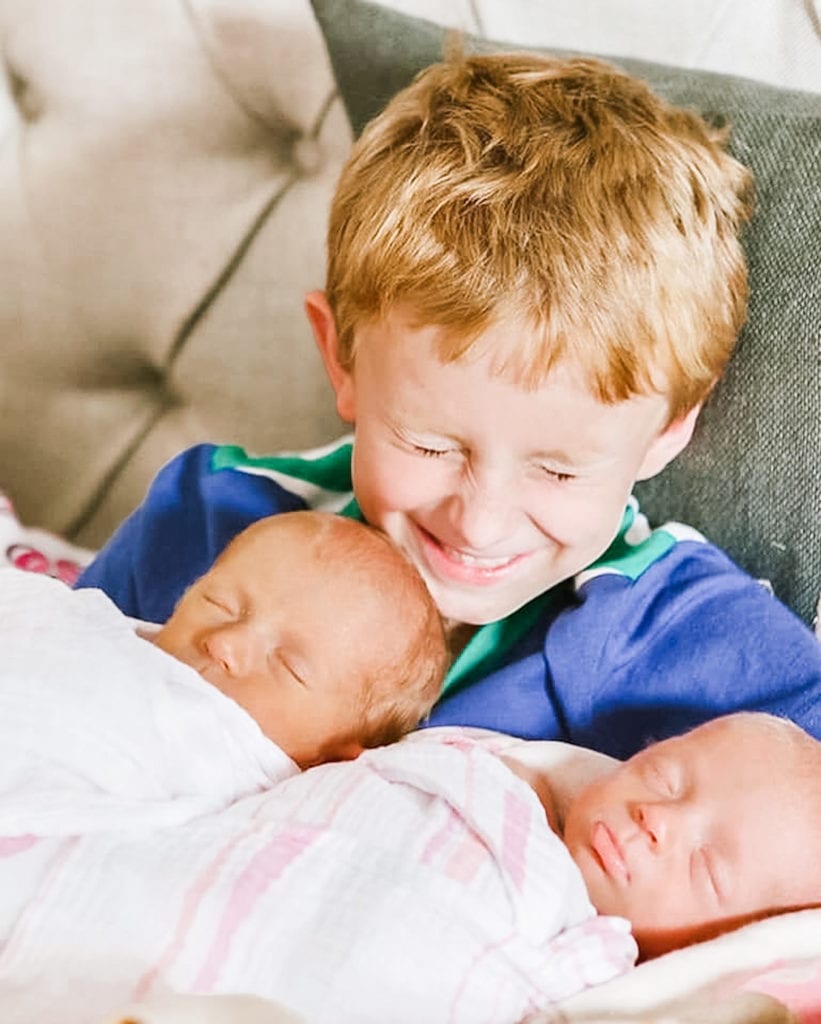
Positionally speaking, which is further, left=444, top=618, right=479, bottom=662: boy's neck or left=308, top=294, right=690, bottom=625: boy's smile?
left=444, top=618, right=479, bottom=662: boy's neck

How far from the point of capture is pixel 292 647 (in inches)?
37.3

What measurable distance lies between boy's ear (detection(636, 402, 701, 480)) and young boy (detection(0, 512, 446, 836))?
233mm

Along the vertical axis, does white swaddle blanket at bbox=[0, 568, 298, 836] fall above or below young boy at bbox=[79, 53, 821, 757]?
below

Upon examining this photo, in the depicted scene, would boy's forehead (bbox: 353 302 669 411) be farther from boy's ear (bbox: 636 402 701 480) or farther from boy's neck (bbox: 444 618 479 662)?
boy's neck (bbox: 444 618 479 662)

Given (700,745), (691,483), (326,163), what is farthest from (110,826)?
(326,163)

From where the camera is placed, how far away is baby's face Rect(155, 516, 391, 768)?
0.94m

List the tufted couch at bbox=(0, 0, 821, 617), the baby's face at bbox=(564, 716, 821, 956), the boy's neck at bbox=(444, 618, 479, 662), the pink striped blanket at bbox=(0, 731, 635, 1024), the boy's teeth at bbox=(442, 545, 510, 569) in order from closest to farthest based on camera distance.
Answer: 1. the pink striped blanket at bbox=(0, 731, 635, 1024)
2. the baby's face at bbox=(564, 716, 821, 956)
3. the boy's teeth at bbox=(442, 545, 510, 569)
4. the boy's neck at bbox=(444, 618, 479, 662)
5. the tufted couch at bbox=(0, 0, 821, 617)

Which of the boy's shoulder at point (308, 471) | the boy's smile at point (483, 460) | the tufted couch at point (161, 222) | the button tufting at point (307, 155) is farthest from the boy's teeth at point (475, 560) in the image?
the button tufting at point (307, 155)

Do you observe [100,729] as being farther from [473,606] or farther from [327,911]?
[473,606]

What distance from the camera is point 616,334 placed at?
94 cm

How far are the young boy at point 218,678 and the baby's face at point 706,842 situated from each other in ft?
0.62

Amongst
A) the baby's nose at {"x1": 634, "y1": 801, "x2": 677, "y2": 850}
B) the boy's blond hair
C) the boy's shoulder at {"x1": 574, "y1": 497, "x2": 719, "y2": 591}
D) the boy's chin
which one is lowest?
the boy's chin

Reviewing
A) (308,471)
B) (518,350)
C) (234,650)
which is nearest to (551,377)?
(518,350)

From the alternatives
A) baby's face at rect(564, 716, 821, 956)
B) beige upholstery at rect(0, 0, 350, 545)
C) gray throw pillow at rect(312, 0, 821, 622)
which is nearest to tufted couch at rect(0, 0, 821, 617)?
beige upholstery at rect(0, 0, 350, 545)
